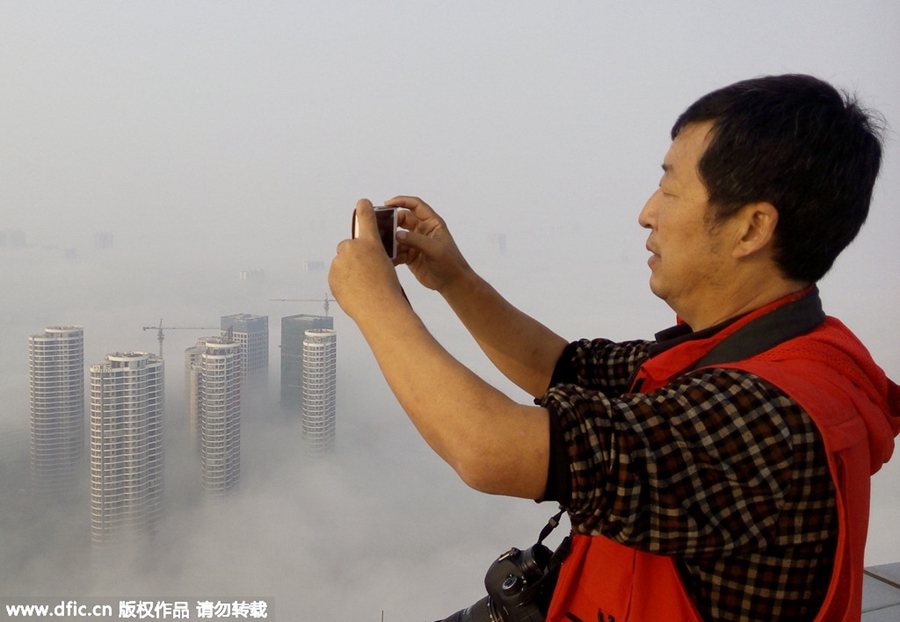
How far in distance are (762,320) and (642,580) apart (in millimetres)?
278

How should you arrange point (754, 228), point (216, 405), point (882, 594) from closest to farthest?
point (754, 228), point (882, 594), point (216, 405)

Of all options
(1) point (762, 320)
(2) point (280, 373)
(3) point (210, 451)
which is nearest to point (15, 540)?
(3) point (210, 451)

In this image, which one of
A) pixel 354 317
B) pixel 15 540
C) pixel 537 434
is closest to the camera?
pixel 537 434

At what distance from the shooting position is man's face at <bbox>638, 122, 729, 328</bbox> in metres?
0.69

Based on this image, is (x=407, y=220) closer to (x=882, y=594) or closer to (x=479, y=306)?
(x=479, y=306)

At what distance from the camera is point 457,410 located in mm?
563

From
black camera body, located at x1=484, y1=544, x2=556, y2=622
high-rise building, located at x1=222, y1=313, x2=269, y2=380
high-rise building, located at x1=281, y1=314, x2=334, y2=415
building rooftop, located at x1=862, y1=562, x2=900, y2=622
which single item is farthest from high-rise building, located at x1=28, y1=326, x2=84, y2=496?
building rooftop, located at x1=862, y1=562, x2=900, y2=622

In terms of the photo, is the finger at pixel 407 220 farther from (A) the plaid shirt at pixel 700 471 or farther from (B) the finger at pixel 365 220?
(A) the plaid shirt at pixel 700 471

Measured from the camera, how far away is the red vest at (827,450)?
57cm

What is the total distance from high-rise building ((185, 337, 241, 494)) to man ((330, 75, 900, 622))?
4.69 ft

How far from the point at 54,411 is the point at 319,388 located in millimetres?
734

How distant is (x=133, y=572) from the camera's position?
2.02 m

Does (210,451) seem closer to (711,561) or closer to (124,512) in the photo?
(124,512)

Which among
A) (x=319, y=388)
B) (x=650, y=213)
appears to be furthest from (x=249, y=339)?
(x=650, y=213)
